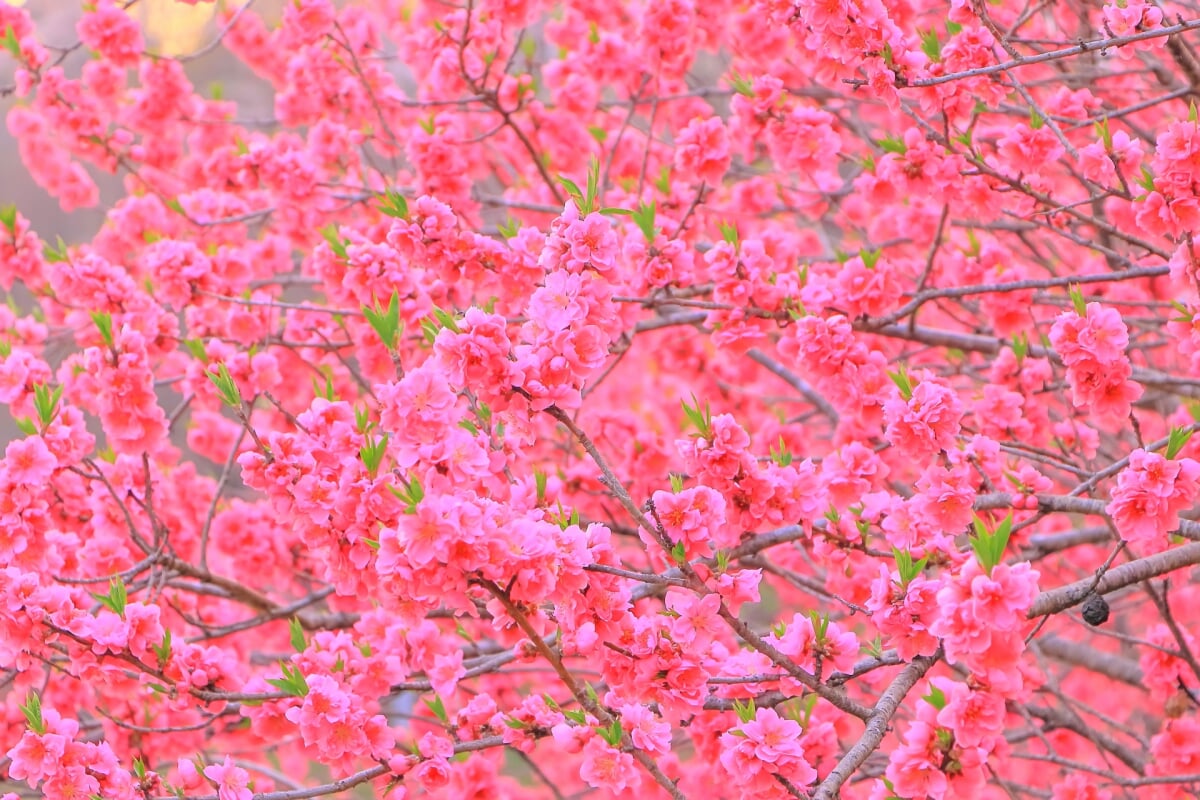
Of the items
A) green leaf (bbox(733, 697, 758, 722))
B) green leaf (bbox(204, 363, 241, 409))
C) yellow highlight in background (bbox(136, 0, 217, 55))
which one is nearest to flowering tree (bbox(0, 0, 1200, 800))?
green leaf (bbox(733, 697, 758, 722))

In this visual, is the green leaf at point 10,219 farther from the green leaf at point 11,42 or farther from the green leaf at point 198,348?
the green leaf at point 198,348

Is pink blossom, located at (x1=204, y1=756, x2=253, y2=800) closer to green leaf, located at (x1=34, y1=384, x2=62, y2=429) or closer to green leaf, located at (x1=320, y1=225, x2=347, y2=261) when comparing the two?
green leaf, located at (x1=34, y1=384, x2=62, y2=429)

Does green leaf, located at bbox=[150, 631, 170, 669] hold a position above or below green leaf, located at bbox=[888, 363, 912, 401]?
below

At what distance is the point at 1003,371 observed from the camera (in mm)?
3805

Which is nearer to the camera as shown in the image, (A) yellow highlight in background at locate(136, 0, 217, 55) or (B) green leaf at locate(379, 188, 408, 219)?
(B) green leaf at locate(379, 188, 408, 219)

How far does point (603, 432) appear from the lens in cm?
488

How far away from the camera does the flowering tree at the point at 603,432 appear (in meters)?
2.35

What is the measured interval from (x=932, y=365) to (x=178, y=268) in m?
3.42

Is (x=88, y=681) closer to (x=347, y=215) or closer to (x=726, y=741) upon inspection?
(x=726, y=741)

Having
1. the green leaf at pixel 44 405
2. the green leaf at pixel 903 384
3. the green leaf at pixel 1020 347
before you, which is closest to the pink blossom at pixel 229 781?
the green leaf at pixel 44 405

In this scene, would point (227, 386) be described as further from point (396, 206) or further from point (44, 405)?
point (396, 206)

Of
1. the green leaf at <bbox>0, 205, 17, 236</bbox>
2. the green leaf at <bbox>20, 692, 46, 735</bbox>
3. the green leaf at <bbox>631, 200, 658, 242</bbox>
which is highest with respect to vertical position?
the green leaf at <bbox>0, 205, 17, 236</bbox>

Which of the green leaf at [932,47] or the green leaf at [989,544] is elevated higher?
the green leaf at [932,47]

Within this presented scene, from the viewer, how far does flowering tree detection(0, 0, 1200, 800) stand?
2348 mm
